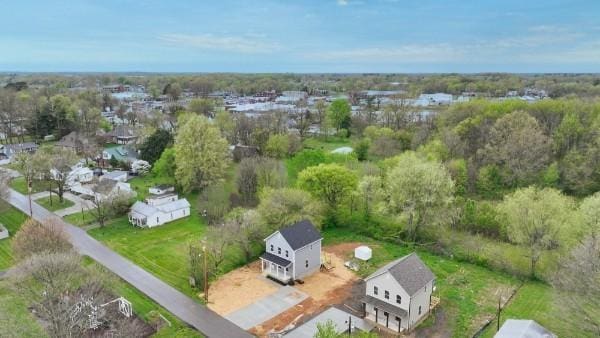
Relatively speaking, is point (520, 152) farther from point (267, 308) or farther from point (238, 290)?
point (238, 290)

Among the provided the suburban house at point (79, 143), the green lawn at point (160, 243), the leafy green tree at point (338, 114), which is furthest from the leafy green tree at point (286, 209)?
the leafy green tree at point (338, 114)

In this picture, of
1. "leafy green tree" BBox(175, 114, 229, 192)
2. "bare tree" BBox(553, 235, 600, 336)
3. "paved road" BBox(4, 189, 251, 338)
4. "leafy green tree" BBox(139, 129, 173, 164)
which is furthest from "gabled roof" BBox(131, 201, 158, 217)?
"bare tree" BBox(553, 235, 600, 336)

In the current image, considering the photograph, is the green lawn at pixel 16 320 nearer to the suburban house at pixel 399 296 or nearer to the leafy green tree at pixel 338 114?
the suburban house at pixel 399 296

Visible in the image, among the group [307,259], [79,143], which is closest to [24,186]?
[79,143]

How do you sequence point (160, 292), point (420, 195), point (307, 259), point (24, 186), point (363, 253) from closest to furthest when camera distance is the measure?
point (160, 292) < point (307, 259) < point (363, 253) < point (420, 195) < point (24, 186)

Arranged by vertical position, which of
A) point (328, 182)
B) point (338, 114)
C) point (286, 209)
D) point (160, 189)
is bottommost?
point (160, 189)

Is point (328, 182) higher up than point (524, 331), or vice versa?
point (328, 182)

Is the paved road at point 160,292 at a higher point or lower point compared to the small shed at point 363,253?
lower

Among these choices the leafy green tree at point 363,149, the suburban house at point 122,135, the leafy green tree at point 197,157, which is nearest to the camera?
the leafy green tree at point 197,157
